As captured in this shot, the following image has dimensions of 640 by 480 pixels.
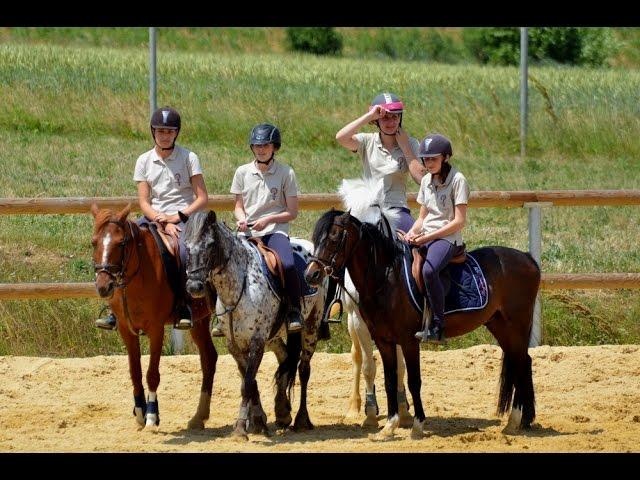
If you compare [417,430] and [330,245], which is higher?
[330,245]

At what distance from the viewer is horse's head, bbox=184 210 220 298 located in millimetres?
8336

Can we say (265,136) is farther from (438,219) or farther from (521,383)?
(521,383)

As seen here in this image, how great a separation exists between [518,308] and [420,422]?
3.78ft

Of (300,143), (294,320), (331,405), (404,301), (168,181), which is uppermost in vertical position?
(300,143)

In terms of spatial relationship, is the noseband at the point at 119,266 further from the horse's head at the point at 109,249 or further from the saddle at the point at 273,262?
the saddle at the point at 273,262

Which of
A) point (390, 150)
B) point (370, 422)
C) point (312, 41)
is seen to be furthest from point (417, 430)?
point (312, 41)

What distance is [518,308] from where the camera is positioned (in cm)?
918

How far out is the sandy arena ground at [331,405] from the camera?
8664mm

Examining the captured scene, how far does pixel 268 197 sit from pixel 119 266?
4.09ft

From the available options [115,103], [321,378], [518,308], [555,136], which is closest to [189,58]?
[115,103]

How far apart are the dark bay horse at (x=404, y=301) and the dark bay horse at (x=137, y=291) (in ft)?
4.20

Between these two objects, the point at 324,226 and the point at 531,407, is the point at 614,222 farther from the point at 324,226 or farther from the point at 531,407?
the point at 324,226

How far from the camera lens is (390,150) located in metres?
9.48
